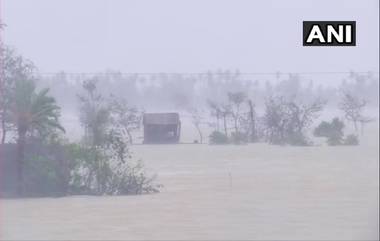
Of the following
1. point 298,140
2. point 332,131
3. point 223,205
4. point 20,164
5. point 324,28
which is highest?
point 324,28

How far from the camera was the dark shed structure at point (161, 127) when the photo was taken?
79.7 ft

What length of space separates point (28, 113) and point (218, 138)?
39.5ft

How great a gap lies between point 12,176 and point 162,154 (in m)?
7.71

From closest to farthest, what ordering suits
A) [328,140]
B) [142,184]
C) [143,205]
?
1. [143,205]
2. [142,184]
3. [328,140]

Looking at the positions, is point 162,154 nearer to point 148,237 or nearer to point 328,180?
point 328,180

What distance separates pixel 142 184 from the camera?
2061 centimetres

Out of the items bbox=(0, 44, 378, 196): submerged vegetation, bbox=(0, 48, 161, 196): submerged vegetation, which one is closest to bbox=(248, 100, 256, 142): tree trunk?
bbox=(0, 44, 378, 196): submerged vegetation

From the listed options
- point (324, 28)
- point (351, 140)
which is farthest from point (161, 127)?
point (324, 28)

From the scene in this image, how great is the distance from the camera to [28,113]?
64.6 feet

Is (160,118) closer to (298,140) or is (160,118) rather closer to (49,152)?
(49,152)

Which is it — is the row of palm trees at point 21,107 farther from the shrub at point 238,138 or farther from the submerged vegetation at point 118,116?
the shrub at point 238,138

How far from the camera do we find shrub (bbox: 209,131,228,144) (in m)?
29.9

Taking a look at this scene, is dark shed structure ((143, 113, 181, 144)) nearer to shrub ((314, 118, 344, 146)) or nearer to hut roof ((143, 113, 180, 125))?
hut roof ((143, 113, 180, 125))

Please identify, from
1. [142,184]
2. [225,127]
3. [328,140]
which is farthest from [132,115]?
[328,140]
